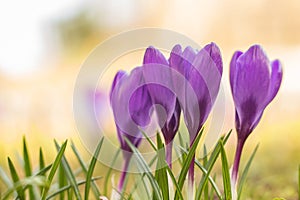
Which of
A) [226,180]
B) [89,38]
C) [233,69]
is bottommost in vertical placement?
[226,180]

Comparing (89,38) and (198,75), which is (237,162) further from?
(89,38)

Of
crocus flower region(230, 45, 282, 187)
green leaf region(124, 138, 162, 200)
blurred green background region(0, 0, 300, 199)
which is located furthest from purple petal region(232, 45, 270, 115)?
blurred green background region(0, 0, 300, 199)

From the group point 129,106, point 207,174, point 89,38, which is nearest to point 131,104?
point 129,106

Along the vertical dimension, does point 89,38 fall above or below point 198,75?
above

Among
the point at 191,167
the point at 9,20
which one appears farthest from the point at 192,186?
the point at 9,20

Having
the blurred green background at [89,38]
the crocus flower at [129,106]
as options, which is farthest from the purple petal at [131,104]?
the blurred green background at [89,38]

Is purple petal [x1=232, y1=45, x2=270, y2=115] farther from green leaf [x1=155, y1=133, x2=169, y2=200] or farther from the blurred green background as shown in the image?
the blurred green background
